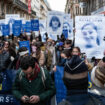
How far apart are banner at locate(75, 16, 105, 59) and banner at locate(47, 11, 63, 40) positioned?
2.79m

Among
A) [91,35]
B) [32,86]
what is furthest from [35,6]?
[32,86]

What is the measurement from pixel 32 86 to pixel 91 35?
2.54 meters

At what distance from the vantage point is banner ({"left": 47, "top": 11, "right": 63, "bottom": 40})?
780cm

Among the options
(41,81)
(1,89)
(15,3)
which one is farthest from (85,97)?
(15,3)

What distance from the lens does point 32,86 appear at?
2.76 meters

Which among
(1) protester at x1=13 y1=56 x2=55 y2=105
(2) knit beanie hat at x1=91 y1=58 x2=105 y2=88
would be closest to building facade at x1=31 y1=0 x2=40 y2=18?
(1) protester at x1=13 y1=56 x2=55 y2=105

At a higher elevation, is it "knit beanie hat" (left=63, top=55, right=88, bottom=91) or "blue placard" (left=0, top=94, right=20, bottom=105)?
"knit beanie hat" (left=63, top=55, right=88, bottom=91)

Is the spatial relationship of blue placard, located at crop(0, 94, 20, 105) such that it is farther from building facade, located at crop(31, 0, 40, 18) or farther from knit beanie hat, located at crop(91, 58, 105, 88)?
building facade, located at crop(31, 0, 40, 18)

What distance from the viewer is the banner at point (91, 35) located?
487cm

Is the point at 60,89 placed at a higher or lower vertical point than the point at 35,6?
lower

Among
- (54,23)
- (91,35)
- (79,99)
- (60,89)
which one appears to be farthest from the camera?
(54,23)

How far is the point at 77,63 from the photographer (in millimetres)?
2760

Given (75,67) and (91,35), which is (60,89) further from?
(91,35)

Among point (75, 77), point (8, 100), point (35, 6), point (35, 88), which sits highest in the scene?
point (35, 6)
